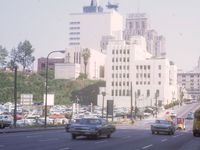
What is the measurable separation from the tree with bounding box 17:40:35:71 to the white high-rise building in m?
27.7

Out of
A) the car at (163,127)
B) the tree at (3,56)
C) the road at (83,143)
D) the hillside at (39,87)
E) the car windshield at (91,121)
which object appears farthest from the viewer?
the tree at (3,56)

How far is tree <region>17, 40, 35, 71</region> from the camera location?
163337 millimetres

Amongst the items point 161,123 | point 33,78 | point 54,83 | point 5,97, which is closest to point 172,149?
point 161,123

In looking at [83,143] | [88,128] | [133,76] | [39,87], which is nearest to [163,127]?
[88,128]

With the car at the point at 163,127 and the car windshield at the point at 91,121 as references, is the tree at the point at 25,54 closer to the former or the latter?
the car at the point at 163,127

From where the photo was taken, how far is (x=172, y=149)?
2709 centimetres

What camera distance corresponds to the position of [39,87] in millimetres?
146750

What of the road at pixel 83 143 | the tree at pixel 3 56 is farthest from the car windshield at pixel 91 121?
the tree at pixel 3 56

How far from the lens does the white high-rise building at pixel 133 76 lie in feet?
574

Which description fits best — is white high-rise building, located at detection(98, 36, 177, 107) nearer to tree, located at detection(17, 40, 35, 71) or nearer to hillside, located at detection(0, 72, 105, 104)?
hillside, located at detection(0, 72, 105, 104)

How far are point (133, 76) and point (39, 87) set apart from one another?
44.3 metres

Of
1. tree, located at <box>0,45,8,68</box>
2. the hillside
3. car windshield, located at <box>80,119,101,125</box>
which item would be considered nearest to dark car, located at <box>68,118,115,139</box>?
car windshield, located at <box>80,119,101,125</box>

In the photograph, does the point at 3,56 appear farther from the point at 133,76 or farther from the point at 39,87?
the point at 133,76

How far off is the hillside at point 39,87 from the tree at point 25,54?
7.74 m
